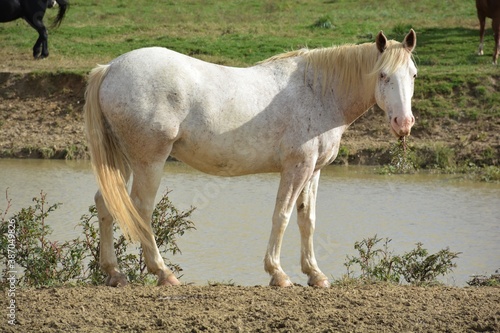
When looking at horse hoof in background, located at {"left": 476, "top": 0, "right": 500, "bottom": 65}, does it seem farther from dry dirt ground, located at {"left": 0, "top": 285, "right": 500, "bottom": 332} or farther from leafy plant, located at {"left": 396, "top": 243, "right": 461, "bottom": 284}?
dry dirt ground, located at {"left": 0, "top": 285, "right": 500, "bottom": 332}

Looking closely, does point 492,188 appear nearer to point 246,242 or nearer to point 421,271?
point 246,242

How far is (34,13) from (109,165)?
511 inches

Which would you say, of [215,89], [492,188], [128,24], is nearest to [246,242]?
[215,89]

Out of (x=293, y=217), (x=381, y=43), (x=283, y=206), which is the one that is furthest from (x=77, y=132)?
(x=381, y=43)

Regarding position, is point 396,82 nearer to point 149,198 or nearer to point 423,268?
point 423,268

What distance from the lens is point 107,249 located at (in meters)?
6.45

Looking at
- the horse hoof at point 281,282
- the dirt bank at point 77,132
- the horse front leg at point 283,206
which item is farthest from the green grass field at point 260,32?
the horse hoof at point 281,282

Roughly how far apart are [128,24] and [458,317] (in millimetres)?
17178

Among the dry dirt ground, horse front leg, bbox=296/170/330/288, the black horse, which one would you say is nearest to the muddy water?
horse front leg, bbox=296/170/330/288

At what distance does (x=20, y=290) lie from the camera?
6.31m

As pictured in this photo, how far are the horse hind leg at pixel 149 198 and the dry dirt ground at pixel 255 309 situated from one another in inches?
8.4

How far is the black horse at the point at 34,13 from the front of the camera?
18.1 m

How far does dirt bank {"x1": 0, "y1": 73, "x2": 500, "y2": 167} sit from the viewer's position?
1423 centimetres

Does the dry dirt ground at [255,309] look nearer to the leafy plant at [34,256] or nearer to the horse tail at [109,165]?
the horse tail at [109,165]
